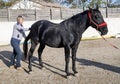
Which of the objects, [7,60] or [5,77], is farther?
[7,60]

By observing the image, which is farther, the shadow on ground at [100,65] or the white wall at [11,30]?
the white wall at [11,30]

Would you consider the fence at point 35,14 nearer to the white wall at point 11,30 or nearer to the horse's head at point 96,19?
the white wall at point 11,30

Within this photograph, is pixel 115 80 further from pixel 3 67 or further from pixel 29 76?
pixel 3 67

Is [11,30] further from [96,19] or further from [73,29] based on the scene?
[96,19]

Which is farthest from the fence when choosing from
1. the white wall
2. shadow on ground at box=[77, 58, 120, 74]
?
shadow on ground at box=[77, 58, 120, 74]

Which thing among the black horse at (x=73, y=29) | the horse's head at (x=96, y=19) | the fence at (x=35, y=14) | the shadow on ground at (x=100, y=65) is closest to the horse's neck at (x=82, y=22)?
the black horse at (x=73, y=29)

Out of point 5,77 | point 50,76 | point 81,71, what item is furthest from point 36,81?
point 81,71

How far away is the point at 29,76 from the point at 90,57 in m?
3.46

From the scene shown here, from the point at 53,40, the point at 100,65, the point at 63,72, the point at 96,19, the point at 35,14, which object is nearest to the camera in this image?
the point at 96,19

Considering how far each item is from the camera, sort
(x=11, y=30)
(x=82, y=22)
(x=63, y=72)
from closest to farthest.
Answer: (x=82, y=22) → (x=63, y=72) → (x=11, y=30)

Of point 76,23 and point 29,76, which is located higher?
point 76,23

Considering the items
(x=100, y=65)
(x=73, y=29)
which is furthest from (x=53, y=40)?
(x=100, y=65)

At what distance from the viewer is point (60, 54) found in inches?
446

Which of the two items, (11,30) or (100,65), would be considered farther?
(11,30)
